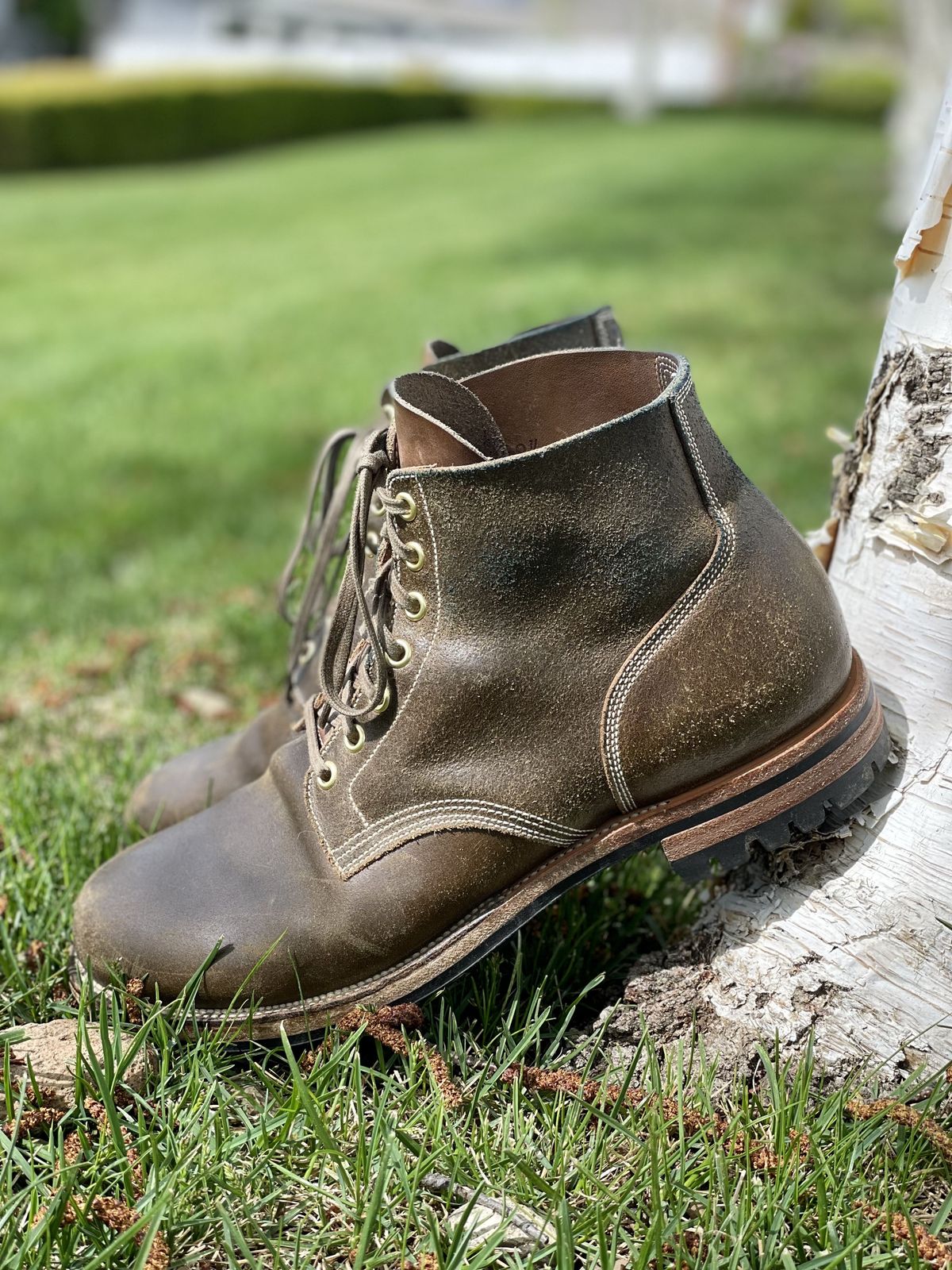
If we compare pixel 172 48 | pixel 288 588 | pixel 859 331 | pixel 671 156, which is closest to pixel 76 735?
pixel 288 588

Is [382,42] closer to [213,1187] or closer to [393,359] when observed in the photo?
[393,359]

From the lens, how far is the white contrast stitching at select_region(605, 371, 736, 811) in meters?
1.56

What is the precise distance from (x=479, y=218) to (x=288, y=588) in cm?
1085

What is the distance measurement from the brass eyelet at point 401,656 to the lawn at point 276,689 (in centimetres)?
46

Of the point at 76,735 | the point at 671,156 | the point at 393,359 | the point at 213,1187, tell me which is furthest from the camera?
the point at 671,156

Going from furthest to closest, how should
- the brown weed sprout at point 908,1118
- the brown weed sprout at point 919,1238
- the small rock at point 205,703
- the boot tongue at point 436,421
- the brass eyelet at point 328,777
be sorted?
the small rock at point 205,703
the brass eyelet at point 328,777
the boot tongue at point 436,421
the brown weed sprout at point 908,1118
the brown weed sprout at point 919,1238

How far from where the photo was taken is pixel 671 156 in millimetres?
16516

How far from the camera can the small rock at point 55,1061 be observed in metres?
1.49

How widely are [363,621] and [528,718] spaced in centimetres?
28

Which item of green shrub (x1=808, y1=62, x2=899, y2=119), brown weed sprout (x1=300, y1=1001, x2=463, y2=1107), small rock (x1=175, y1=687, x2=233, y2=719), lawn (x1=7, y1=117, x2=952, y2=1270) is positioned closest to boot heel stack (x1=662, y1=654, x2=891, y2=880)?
lawn (x1=7, y1=117, x2=952, y2=1270)

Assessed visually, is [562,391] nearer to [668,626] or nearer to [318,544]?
[668,626]

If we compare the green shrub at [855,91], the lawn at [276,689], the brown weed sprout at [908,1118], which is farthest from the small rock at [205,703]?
the green shrub at [855,91]

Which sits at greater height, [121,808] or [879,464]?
[879,464]

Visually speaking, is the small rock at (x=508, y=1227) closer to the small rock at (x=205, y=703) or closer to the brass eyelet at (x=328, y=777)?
the brass eyelet at (x=328, y=777)
